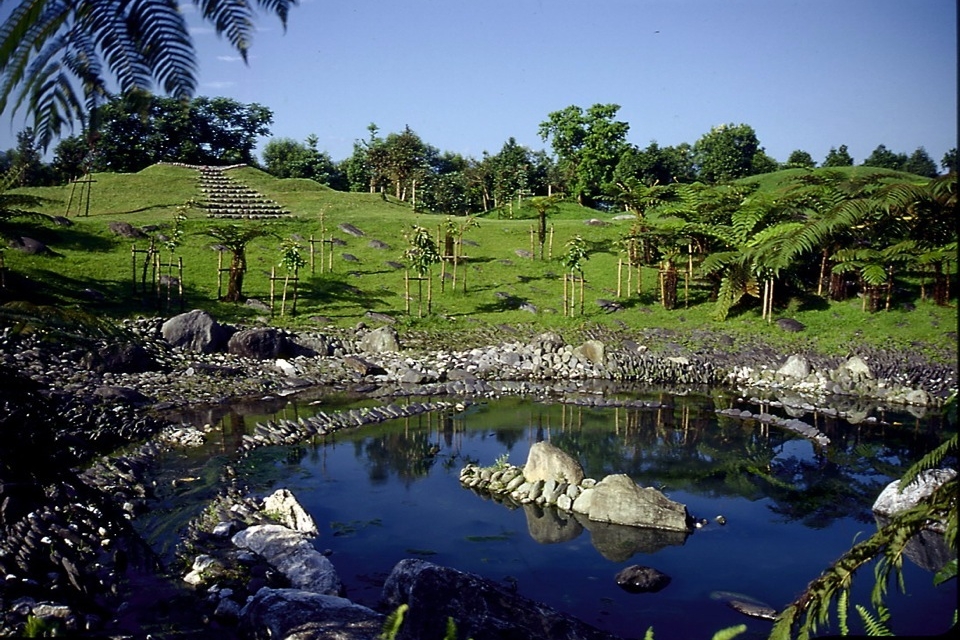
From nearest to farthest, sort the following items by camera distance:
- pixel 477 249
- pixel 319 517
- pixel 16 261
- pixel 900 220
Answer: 1. pixel 900 220
2. pixel 319 517
3. pixel 16 261
4. pixel 477 249

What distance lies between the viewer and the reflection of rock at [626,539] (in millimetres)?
9906

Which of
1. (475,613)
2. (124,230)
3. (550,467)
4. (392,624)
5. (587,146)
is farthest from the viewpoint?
(587,146)

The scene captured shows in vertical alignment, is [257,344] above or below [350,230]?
below

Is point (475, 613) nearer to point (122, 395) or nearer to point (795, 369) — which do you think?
point (122, 395)

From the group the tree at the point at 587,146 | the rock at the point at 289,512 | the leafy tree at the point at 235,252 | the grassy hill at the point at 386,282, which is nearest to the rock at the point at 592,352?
the grassy hill at the point at 386,282

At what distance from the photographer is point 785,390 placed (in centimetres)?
1884

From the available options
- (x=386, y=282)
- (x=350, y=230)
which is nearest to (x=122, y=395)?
(x=386, y=282)

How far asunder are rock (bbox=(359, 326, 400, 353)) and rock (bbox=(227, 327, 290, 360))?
7.79 ft

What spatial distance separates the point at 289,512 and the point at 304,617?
3.75 metres

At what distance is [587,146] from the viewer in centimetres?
5162

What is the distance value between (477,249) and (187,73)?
29.8m

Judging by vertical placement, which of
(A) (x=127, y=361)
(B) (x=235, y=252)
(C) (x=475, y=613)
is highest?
(B) (x=235, y=252)

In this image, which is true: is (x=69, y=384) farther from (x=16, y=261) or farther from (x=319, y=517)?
(x=16, y=261)

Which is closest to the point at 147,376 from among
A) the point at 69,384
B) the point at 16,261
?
the point at 69,384
